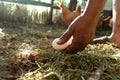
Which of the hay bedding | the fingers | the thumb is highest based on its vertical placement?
the thumb

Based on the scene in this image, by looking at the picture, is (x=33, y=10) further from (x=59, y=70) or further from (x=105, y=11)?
(x=59, y=70)

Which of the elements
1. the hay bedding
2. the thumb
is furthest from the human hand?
the hay bedding

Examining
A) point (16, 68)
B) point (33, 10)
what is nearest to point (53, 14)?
point (33, 10)

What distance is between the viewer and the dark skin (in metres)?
1.71

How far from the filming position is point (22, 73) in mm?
1888

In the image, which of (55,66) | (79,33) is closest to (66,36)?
(79,33)

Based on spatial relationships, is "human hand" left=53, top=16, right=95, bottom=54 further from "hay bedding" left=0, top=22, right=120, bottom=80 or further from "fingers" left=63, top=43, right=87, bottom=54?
"hay bedding" left=0, top=22, right=120, bottom=80

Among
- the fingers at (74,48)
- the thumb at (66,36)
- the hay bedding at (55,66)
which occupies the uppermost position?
the thumb at (66,36)

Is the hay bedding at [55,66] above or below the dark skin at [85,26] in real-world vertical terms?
below

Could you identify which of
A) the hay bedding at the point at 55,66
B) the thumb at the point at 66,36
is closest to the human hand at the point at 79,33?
the thumb at the point at 66,36

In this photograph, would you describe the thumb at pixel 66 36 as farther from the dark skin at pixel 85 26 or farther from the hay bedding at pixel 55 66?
the hay bedding at pixel 55 66

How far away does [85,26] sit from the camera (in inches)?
68.8

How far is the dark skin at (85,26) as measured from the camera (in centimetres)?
171

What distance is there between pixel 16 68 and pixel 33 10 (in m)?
3.83
